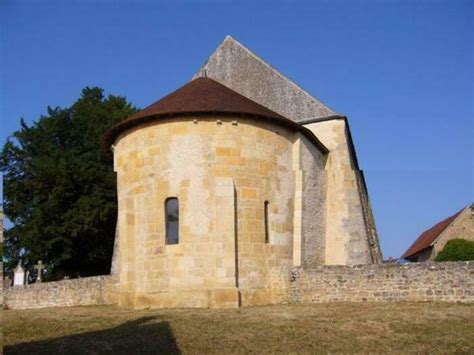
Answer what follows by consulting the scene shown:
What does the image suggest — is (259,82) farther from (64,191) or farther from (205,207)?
(64,191)

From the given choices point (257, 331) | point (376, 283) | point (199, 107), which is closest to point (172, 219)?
point (199, 107)

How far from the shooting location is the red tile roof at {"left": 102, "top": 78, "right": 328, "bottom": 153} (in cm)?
1623

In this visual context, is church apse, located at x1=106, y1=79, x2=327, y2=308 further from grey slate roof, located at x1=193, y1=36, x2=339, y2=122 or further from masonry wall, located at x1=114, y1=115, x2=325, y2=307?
grey slate roof, located at x1=193, y1=36, x2=339, y2=122

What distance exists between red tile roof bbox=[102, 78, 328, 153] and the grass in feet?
19.0

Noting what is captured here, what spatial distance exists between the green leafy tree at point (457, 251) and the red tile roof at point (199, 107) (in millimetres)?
16072

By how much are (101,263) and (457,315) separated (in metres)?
20.5

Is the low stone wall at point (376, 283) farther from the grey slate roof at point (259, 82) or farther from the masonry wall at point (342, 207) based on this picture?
the grey slate roof at point (259, 82)

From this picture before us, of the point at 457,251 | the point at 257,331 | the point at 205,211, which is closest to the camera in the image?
the point at 257,331

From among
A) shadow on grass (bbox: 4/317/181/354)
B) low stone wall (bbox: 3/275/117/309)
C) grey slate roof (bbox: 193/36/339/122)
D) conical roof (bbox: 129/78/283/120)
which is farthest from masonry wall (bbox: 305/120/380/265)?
shadow on grass (bbox: 4/317/181/354)

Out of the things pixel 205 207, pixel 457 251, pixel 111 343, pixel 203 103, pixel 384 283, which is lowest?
pixel 111 343

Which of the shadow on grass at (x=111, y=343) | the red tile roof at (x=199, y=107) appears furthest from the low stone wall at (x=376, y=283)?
the shadow on grass at (x=111, y=343)

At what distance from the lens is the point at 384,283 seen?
14719 mm

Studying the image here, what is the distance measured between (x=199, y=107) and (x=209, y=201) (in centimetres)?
280

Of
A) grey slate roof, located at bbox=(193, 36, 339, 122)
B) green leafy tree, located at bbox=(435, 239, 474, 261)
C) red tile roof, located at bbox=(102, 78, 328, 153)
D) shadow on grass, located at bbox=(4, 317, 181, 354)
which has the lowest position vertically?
shadow on grass, located at bbox=(4, 317, 181, 354)
